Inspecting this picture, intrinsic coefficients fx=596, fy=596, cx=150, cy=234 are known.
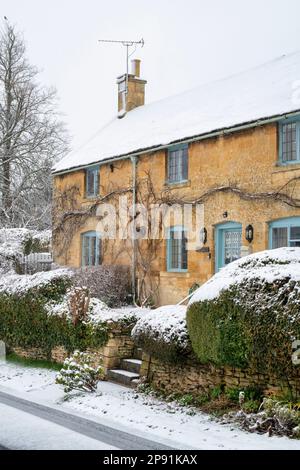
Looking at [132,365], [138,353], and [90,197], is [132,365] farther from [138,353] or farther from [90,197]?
[90,197]

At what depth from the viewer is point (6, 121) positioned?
34688 mm

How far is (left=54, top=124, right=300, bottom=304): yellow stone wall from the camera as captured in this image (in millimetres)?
15688

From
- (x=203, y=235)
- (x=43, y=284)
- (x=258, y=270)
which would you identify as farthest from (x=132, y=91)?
(x=258, y=270)

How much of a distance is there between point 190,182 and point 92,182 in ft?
19.4

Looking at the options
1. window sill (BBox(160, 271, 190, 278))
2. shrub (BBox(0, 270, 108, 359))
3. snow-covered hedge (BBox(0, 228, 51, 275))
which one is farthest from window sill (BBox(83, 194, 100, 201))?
shrub (BBox(0, 270, 108, 359))

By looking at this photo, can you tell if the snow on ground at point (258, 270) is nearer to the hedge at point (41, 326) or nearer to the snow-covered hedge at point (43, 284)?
the hedge at point (41, 326)

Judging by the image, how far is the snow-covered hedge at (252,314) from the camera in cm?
862

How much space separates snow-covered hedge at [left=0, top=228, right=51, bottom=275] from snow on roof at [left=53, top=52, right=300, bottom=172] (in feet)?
9.88

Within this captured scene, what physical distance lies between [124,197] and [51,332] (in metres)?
7.66

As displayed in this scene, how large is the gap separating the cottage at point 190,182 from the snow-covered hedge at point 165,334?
5135 millimetres

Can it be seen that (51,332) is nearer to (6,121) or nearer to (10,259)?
(10,259)

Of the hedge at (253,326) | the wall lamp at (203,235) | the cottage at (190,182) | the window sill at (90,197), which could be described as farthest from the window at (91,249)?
the hedge at (253,326)

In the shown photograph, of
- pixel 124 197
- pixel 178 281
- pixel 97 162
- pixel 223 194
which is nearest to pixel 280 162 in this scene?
pixel 223 194

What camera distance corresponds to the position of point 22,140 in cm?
3544
